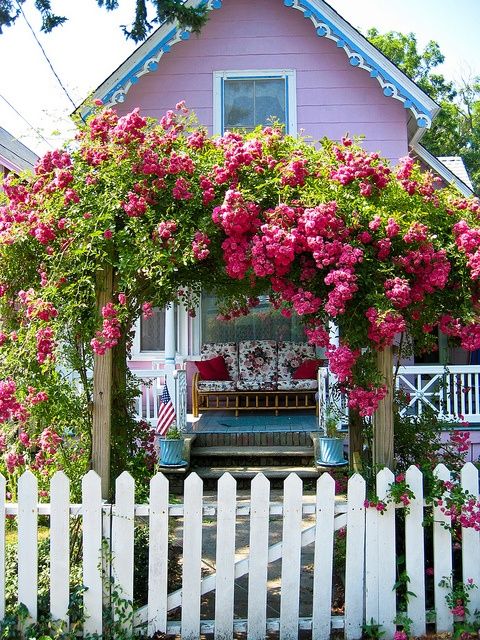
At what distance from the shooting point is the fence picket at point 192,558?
13.2 ft

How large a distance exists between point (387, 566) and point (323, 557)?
42 cm

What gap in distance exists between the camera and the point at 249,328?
487 inches

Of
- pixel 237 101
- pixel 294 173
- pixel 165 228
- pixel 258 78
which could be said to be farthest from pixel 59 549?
pixel 258 78

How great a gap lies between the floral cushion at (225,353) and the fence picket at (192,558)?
24.8ft

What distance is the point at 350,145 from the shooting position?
4.41 m

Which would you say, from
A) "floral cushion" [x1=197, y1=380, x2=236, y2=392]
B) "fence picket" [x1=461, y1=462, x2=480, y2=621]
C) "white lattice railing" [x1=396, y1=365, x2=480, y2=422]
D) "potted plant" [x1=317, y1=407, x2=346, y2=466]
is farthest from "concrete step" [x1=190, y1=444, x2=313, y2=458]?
"fence picket" [x1=461, y1=462, x2=480, y2=621]

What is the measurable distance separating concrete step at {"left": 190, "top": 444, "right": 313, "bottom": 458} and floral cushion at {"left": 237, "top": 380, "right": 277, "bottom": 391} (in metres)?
2.02

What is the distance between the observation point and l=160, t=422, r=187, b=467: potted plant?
8.38m

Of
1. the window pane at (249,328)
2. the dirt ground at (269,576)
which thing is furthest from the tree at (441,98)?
the dirt ground at (269,576)

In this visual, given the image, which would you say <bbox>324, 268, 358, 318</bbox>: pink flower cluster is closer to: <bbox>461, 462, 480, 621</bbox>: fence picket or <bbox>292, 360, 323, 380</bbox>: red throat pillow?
<bbox>461, 462, 480, 621</bbox>: fence picket

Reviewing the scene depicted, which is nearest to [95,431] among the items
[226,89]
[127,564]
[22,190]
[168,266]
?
[127,564]

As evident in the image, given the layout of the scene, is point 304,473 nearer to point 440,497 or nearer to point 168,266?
point 440,497

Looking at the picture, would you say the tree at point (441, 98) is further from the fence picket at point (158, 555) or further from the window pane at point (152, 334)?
the fence picket at point (158, 555)

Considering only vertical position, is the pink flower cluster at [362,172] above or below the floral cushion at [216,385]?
above
